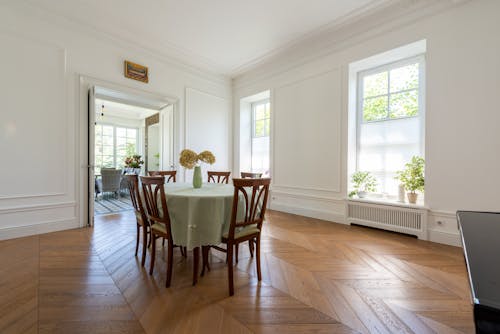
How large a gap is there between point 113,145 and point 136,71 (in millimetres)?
5433

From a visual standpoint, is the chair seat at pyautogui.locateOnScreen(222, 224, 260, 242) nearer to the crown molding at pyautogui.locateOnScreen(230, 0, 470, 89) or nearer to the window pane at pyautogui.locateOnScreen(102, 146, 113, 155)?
the crown molding at pyautogui.locateOnScreen(230, 0, 470, 89)

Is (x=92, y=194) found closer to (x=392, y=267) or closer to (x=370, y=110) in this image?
(x=392, y=267)

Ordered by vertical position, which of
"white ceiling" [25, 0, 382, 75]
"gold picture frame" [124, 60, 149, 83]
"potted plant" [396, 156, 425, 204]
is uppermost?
"white ceiling" [25, 0, 382, 75]

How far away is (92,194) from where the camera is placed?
3594mm

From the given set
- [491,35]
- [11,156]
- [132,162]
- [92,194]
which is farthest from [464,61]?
[132,162]

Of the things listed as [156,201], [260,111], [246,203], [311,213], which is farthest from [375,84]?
[156,201]

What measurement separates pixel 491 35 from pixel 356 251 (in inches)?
114

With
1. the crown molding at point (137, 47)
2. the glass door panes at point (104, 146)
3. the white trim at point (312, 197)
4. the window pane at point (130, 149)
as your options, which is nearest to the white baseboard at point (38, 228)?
the crown molding at point (137, 47)

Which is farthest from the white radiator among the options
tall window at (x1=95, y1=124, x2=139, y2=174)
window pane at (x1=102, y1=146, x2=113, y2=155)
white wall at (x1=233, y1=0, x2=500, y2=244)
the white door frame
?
window pane at (x1=102, y1=146, x2=113, y2=155)

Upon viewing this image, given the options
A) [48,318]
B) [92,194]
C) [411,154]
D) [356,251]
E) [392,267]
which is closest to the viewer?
[48,318]

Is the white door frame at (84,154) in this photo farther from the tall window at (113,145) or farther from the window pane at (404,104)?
the tall window at (113,145)

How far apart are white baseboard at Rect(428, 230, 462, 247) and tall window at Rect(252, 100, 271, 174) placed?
3.20 metres

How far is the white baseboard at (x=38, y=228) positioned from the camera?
2896 mm

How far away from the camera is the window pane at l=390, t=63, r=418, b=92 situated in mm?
3339
